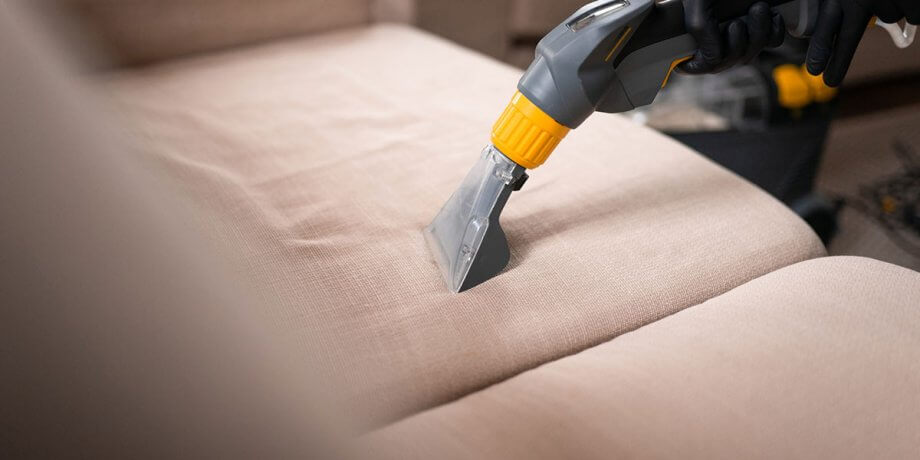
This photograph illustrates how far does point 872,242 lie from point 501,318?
977 mm

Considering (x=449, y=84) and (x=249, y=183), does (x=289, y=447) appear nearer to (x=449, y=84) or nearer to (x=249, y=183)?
(x=249, y=183)

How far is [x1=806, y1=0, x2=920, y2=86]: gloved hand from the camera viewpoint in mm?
494

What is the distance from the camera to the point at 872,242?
46.5 inches

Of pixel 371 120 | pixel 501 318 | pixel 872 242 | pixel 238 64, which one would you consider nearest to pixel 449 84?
pixel 371 120

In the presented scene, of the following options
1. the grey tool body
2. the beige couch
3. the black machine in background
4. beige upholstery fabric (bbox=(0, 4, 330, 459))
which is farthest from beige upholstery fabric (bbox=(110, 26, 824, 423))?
the black machine in background

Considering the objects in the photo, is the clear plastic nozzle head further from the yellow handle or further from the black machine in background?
the black machine in background

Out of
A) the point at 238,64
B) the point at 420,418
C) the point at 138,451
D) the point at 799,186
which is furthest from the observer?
the point at 799,186

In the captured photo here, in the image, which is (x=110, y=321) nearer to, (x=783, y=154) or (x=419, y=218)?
(x=419, y=218)

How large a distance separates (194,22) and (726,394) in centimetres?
81

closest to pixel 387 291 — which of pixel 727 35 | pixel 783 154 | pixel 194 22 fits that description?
pixel 727 35

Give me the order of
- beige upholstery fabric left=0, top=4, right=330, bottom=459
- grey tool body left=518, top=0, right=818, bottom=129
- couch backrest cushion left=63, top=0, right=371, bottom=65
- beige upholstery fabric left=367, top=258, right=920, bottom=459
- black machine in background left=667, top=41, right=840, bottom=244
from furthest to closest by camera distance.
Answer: black machine in background left=667, top=41, right=840, bottom=244, couch backrest cushion left=63, top=0, right=371, bottom=65, grey tool body left=518, top=0, right=818, bottom=129, beige upholstery fabric left=367, top=258, right=920, bottom=459, beige upholstery fabric left=0, top=4, right=330, bottom=459

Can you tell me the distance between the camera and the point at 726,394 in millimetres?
390

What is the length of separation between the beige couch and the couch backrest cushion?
0.04m

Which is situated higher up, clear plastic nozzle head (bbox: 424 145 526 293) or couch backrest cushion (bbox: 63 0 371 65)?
couch backrest cushion (bbox: 63 0 371 65)
